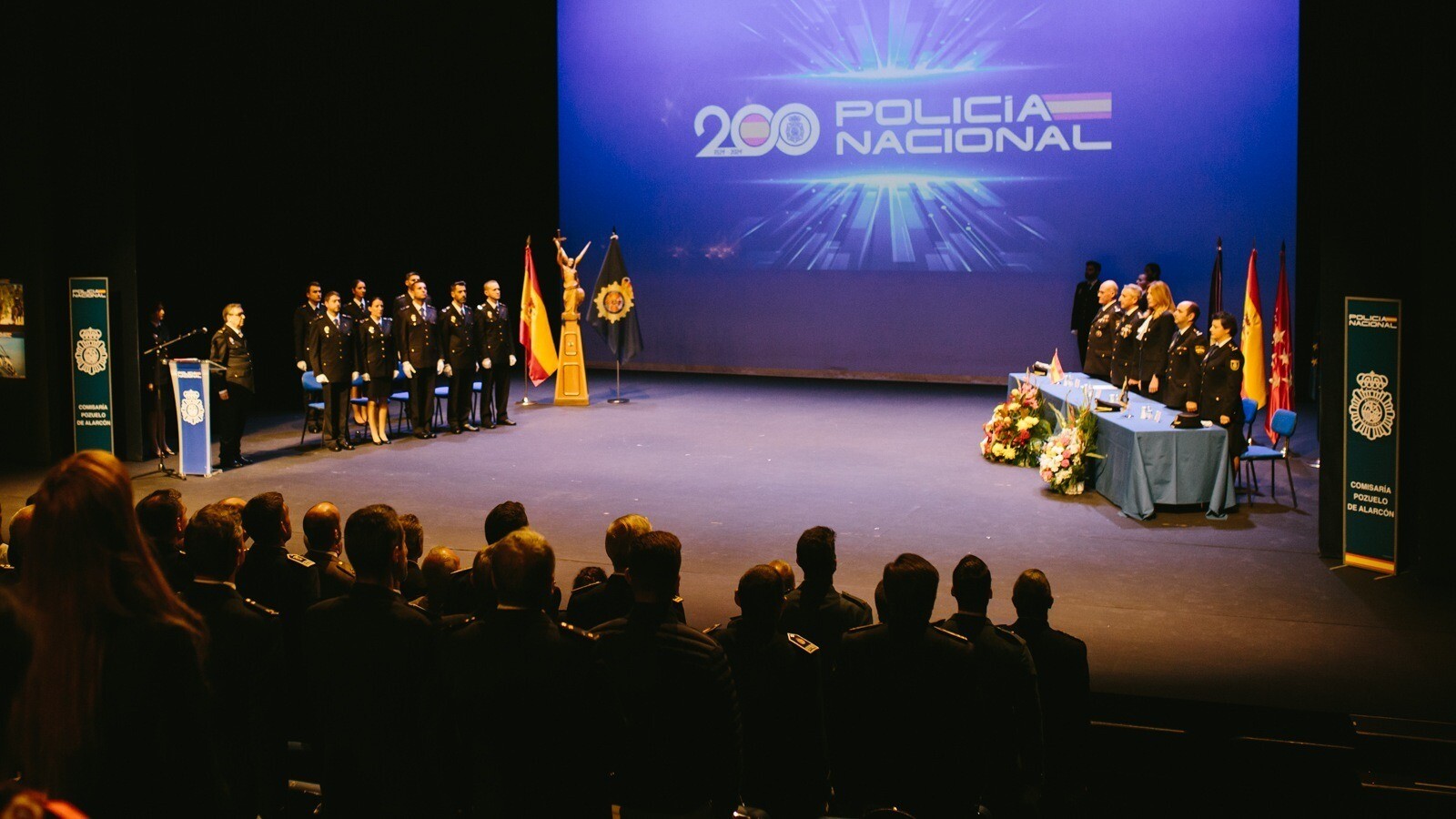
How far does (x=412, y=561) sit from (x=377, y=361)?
25.3ft

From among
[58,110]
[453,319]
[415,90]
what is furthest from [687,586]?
[415,90]

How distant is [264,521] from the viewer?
13.8 feet

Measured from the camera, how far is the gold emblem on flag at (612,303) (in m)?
15.3

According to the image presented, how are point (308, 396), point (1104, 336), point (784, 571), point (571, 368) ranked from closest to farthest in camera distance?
1. point (784, 571)
2. point (1104, 336)
3. point (308, 396)
4. point (571, 368)

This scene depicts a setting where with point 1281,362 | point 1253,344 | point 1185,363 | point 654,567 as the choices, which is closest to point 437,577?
point 654,567

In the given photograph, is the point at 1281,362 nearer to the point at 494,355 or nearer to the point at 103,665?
the point at 494,355

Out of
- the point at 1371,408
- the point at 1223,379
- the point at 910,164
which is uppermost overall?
the point at 910,164

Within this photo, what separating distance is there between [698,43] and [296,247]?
5.82 metres

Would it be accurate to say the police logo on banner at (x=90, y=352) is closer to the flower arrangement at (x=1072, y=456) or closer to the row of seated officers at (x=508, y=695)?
the flower arrangement at (x=1072, y=456)

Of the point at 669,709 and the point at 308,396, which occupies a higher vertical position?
the point at 308,396

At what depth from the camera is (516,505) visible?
4574 millimetres

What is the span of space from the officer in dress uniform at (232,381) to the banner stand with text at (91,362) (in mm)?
911

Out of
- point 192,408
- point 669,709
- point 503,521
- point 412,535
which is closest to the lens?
point 669,709

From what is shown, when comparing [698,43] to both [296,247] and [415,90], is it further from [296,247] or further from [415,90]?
[296,247]
